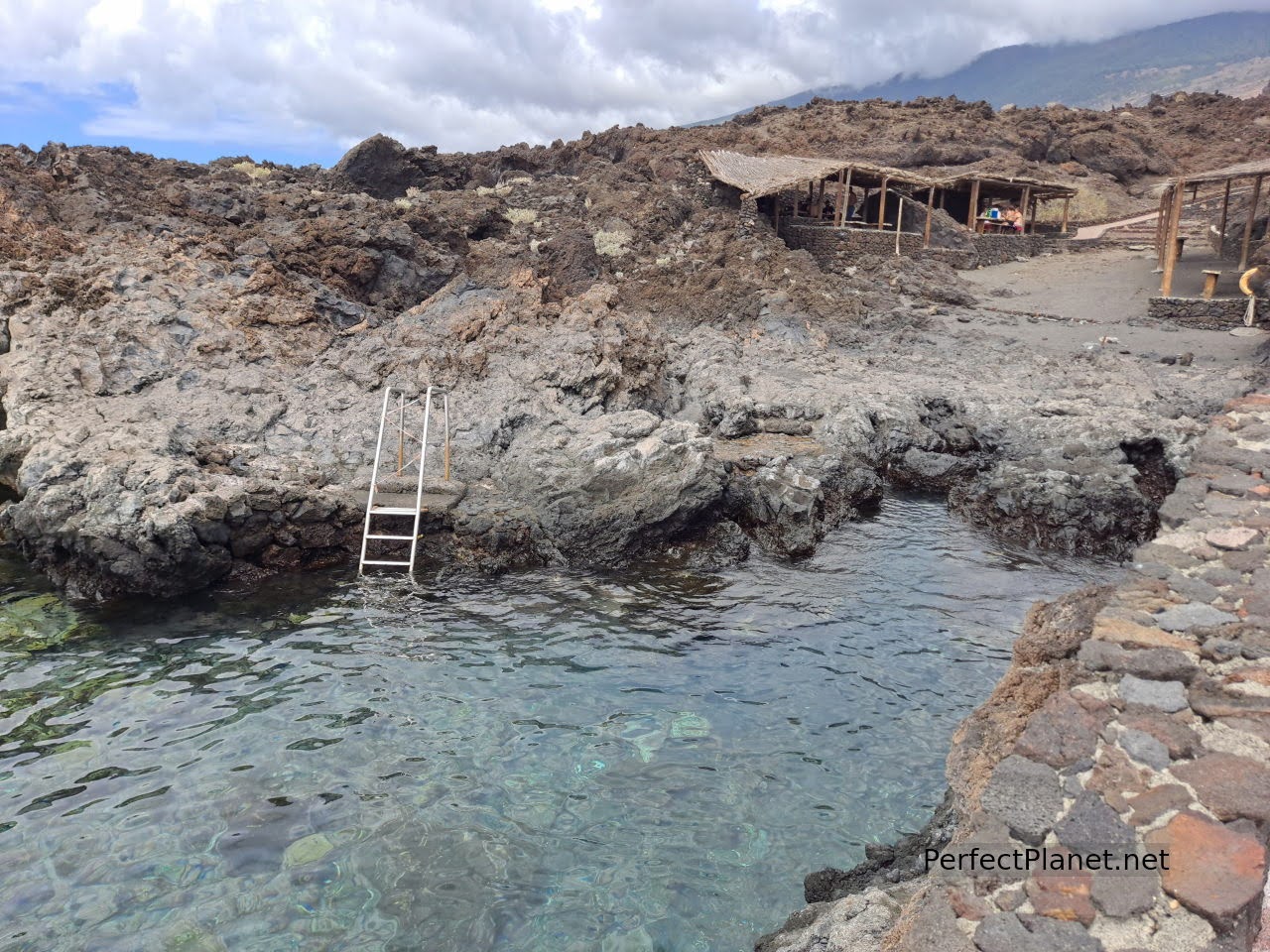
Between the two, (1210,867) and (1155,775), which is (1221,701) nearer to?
(1155,775)

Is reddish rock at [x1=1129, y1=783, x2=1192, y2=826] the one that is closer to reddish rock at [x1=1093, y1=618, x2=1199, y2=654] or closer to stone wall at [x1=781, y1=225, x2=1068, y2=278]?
reddish rock at [x1=1093, y1=618, x2=1199, y2=654]

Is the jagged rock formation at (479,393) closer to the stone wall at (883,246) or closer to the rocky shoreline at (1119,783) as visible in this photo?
the stone wall at (883,246)

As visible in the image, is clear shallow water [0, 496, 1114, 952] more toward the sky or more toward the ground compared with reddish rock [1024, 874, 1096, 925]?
more toward the ground

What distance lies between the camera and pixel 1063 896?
118 inches

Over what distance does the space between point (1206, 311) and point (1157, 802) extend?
72.1ft

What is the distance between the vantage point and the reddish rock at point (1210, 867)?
2859 mm

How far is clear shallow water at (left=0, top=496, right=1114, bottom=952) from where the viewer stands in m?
5.29

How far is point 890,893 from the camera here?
14.0 feet

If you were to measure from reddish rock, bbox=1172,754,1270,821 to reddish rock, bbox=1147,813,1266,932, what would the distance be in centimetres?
11

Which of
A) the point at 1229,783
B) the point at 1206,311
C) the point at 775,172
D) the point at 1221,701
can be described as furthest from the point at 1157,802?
the point at 775,172

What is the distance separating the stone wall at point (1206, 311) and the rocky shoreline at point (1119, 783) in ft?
60.0

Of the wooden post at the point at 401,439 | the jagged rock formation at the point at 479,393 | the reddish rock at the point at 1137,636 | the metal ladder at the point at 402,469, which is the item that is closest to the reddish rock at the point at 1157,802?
the reddish rock at the point at 1137,636

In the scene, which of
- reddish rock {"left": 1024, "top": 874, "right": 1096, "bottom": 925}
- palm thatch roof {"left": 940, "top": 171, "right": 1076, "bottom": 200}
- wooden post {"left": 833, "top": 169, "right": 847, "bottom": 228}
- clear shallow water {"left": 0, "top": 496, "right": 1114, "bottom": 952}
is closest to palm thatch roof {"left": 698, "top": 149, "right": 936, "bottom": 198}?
wooden post {"left": 833, "top": 169, "right": 847, "bottom": 228}

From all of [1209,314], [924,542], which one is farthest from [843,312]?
[924,542]
